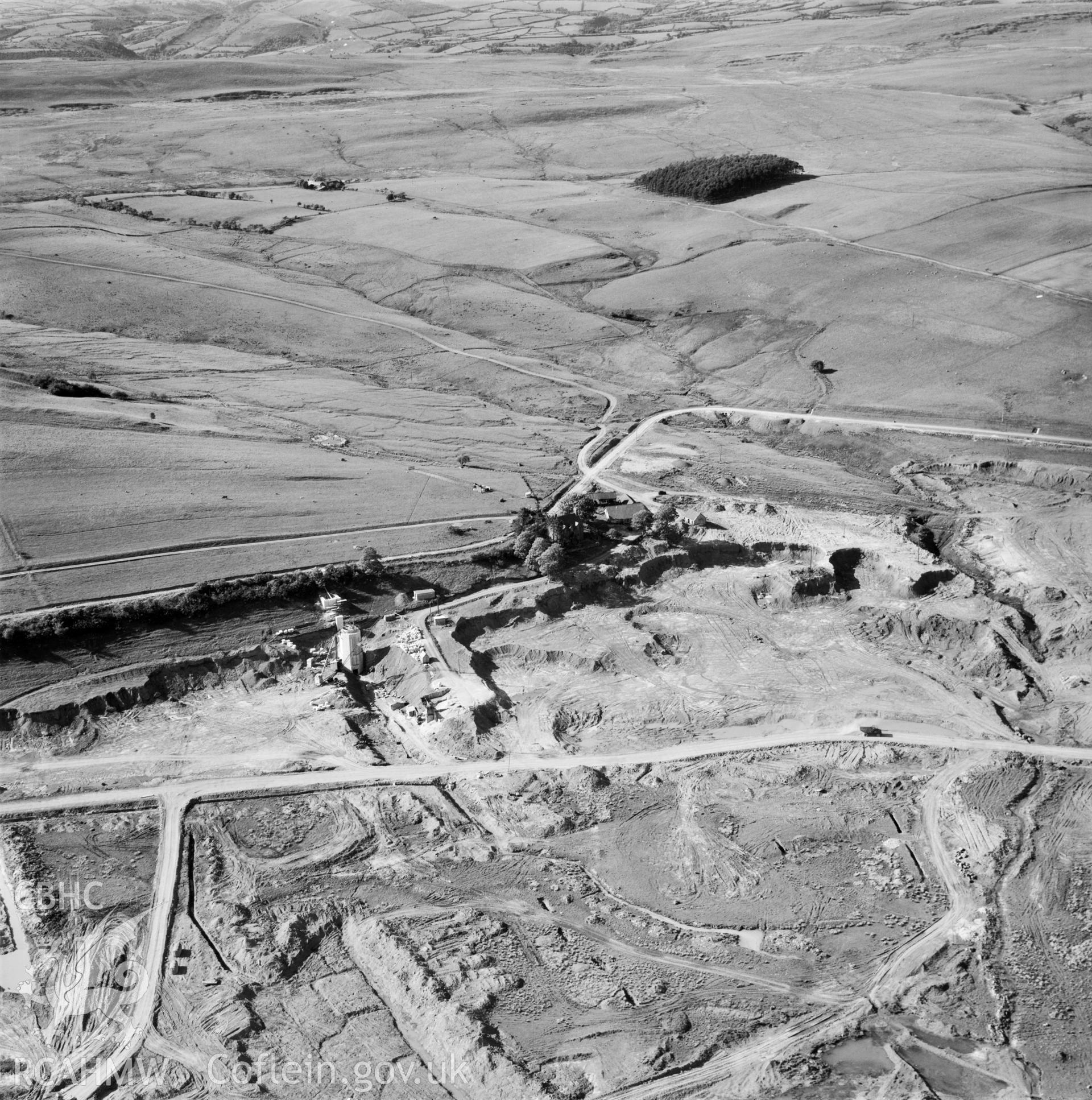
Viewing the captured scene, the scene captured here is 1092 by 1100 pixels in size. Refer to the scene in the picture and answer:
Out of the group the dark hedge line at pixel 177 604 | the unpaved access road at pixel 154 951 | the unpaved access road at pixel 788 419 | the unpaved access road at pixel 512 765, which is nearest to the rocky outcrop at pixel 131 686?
the dark hedge line at pixel 177 604

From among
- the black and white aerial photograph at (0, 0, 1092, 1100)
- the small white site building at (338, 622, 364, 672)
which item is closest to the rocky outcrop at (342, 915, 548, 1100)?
the black and white aerial photograph at (0, 0, 1092, 1100)

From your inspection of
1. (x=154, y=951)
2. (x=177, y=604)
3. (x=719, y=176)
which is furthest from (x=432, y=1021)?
(x=719, y=176)

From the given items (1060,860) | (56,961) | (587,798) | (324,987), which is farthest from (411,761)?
(1060,860)

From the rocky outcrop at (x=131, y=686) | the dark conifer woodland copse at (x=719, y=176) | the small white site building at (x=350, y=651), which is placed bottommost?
the small white site building at (x=350, y=651)

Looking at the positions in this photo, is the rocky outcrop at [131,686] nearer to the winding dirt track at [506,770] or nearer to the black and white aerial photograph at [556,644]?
the black and white aerial photograph at [556,644]

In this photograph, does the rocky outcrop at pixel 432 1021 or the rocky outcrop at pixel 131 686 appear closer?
the rocky outcrop at pixel 432 1021

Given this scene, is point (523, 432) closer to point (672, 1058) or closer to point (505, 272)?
point (505, 272)

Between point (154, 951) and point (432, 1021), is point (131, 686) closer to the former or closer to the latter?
point (154, 951)
